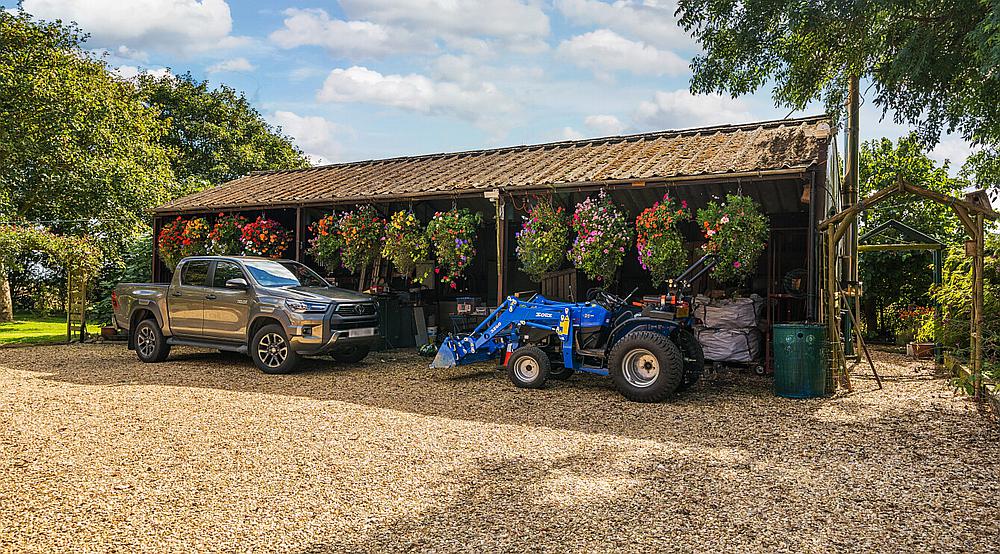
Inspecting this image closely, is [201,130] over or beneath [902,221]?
over

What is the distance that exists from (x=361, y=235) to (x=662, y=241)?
5203 mm

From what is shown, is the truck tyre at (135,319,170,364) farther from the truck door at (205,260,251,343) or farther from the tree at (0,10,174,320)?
the tree at (0,10,174,320)

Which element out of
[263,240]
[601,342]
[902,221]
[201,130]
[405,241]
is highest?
[201,130]

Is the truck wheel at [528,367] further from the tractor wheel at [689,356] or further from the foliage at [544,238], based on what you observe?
the foliage at [544,238]

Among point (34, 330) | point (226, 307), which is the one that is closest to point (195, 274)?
point (226, 307)

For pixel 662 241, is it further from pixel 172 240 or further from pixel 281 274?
pixel 172 240

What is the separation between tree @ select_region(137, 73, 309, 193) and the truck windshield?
20.5 meters

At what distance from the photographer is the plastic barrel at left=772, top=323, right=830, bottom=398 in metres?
7.61

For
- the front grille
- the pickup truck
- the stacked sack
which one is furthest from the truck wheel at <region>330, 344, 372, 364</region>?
the stacked sack

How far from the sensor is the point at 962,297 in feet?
28.8

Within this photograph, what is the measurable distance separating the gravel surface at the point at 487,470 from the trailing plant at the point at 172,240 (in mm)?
5517

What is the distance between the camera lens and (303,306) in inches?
372

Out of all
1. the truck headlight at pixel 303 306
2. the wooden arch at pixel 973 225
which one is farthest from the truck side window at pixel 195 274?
the wooden arch at pixel 973 225

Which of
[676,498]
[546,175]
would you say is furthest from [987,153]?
[676,498]
